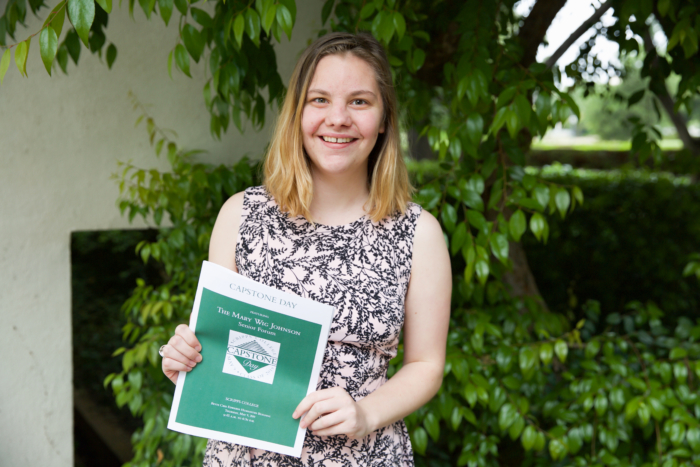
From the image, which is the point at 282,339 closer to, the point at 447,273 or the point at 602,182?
the point at 447,273

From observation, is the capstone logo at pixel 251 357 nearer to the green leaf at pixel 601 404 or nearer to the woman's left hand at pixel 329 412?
the woman's left hand at pixel 329 412

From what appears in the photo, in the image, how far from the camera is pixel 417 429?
7.27 ft

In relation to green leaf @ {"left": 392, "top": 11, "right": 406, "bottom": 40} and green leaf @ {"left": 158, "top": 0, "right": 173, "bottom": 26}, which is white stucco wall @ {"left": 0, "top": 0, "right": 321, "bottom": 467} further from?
green leaf @ {"left": 392, "top": 11, "right": 406, "bottom": 40}

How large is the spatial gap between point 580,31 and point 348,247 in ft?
7.28

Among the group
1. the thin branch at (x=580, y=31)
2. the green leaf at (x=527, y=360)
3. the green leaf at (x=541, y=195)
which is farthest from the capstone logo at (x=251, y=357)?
the thin branch at (x=580, y=31)

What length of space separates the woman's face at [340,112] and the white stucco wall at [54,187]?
138 centimetres

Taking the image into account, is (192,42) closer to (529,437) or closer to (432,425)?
(432,425)

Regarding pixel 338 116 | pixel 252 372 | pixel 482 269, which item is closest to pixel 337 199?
pixel 338 116

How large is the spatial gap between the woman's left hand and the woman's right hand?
10.2 inches

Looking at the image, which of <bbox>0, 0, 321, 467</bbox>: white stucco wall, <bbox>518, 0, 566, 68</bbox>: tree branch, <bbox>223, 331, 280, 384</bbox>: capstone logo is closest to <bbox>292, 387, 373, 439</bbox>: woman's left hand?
<bbox>223, 331, 280, 384</bbox>: capstone logo

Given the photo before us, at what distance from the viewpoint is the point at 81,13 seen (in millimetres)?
1166

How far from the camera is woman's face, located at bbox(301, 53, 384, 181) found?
4.54 feet

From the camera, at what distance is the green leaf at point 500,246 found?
1920mm

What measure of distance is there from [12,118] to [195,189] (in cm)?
77
